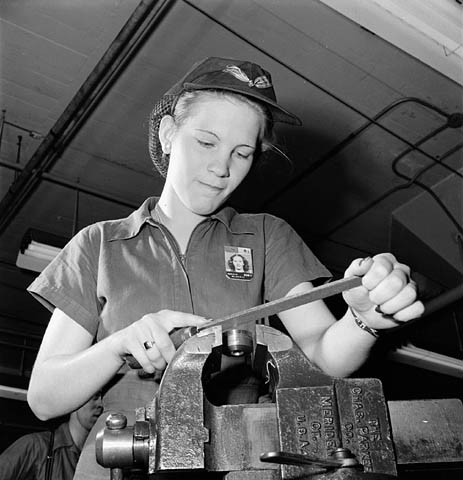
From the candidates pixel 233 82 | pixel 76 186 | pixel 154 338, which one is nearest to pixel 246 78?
pixel 233 82

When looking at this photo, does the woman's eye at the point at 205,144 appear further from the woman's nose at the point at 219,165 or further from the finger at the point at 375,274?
the finger at the point at 375,274

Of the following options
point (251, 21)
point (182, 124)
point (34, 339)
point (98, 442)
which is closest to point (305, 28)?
point (251, 21)

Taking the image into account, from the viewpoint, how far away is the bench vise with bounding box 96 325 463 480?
70cm

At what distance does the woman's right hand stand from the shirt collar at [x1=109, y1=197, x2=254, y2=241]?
44 centimetres

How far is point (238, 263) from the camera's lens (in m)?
1.31

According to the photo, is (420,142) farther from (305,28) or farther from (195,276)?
(195,276)

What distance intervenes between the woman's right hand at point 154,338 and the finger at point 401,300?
295 millimetres

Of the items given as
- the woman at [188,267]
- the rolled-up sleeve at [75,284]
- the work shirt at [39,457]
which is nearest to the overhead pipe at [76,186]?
the work shirt at [39,457]

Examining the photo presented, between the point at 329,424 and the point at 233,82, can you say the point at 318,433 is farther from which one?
the point at 233,82

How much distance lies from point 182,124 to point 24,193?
3295 mm

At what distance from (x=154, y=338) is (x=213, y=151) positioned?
57 centimetres

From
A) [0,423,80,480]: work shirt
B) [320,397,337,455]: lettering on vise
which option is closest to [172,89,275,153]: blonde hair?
[320,397,337,455]: lettering on vise

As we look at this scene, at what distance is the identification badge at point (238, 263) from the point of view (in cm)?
128

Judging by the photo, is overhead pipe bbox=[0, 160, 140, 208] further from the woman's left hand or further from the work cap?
the woman's left hand
